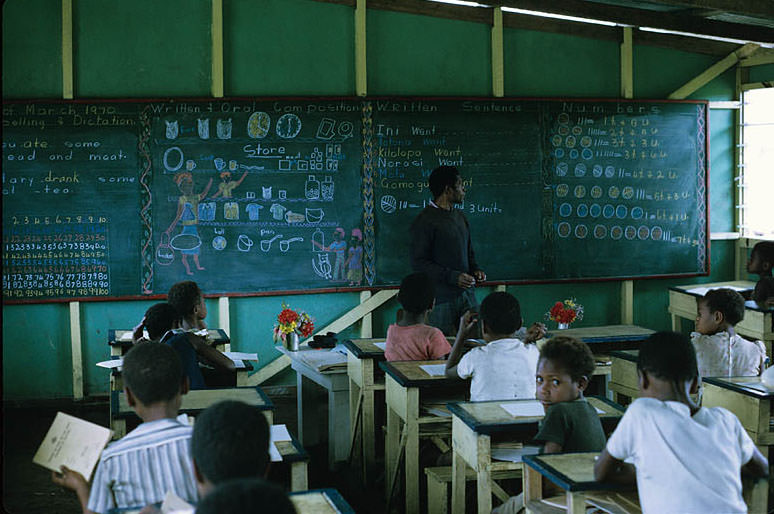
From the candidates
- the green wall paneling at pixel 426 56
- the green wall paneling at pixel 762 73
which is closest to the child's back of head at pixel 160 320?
the green wall paneling at pixel 426 56

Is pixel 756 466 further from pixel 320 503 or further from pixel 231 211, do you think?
pixel 231 211

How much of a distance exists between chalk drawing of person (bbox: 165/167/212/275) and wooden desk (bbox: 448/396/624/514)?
11.7 feet

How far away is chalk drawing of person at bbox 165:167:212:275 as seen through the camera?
620 centimetres

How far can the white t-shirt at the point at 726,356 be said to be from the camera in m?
3.93

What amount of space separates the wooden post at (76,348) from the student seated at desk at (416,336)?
296cm

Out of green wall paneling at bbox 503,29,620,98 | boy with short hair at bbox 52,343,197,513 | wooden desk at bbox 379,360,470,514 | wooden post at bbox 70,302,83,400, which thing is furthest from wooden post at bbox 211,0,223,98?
boy with short hair at bbox 52,343,197,513

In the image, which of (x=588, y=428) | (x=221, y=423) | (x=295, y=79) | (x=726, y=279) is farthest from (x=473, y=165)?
(x=221, y=423)

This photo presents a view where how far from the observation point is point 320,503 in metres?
2.13

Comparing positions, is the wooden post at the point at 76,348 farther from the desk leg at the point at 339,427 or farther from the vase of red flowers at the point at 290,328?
the desk leg at the point at 339,427

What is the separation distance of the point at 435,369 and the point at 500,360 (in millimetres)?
460

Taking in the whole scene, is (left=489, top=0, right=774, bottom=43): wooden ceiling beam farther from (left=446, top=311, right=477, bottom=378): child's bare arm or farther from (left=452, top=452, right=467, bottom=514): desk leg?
(left=452, top=452, right=467, bottom=514): desk leg

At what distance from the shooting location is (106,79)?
6.15 m

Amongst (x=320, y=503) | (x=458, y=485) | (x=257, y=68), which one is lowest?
(x=458, y=485)

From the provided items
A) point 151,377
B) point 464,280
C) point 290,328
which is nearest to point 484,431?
point 151,377
